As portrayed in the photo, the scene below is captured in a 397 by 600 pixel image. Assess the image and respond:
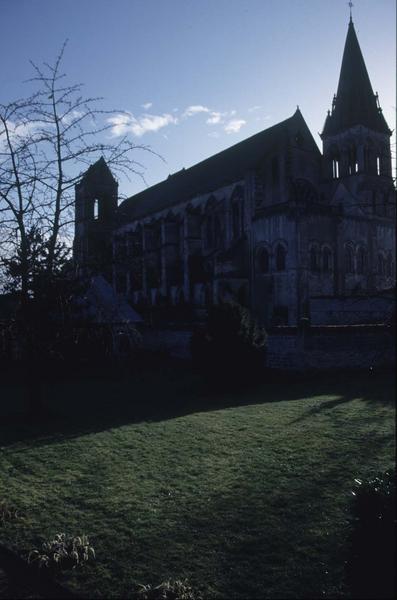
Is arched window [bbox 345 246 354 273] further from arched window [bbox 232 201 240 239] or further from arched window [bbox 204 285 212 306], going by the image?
arched window [bbox 204 285 212 306]

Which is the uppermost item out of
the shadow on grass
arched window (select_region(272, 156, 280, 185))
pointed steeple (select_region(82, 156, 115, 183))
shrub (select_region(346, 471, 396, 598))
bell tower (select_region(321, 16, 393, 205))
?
bell tower (select_region(321, 16, 393, 205))

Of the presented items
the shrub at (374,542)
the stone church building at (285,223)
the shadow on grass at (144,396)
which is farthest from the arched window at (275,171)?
the shrub at (374,542)

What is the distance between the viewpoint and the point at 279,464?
32.0 ft

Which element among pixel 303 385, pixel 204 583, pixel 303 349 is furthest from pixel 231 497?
pixel 303 349

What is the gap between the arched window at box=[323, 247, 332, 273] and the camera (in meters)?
34.8

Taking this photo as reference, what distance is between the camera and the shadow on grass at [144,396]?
549 inches

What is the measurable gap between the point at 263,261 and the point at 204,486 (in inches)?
1125

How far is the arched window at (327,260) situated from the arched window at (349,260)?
5.80 ft

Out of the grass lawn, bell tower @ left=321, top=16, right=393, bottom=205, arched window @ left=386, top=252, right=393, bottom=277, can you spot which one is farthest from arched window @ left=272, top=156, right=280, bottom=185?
the grass lawn

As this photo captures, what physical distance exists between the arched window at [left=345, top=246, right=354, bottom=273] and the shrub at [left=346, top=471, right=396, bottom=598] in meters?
32.8

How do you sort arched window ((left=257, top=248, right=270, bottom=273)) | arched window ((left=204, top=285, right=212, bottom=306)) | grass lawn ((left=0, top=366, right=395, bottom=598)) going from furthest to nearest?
arched window ((left=204, top=285, right=212, bottom=306)), arched window ((left=257, top=248, right=270, bottom=273)), grass lawn ((left=0, top=366, right=395, bottom=598))

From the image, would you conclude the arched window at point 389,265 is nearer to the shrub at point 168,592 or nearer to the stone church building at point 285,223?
the stone church building at point 285,223

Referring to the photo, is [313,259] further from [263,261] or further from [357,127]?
[357,127]

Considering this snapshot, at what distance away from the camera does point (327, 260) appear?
3503cm
